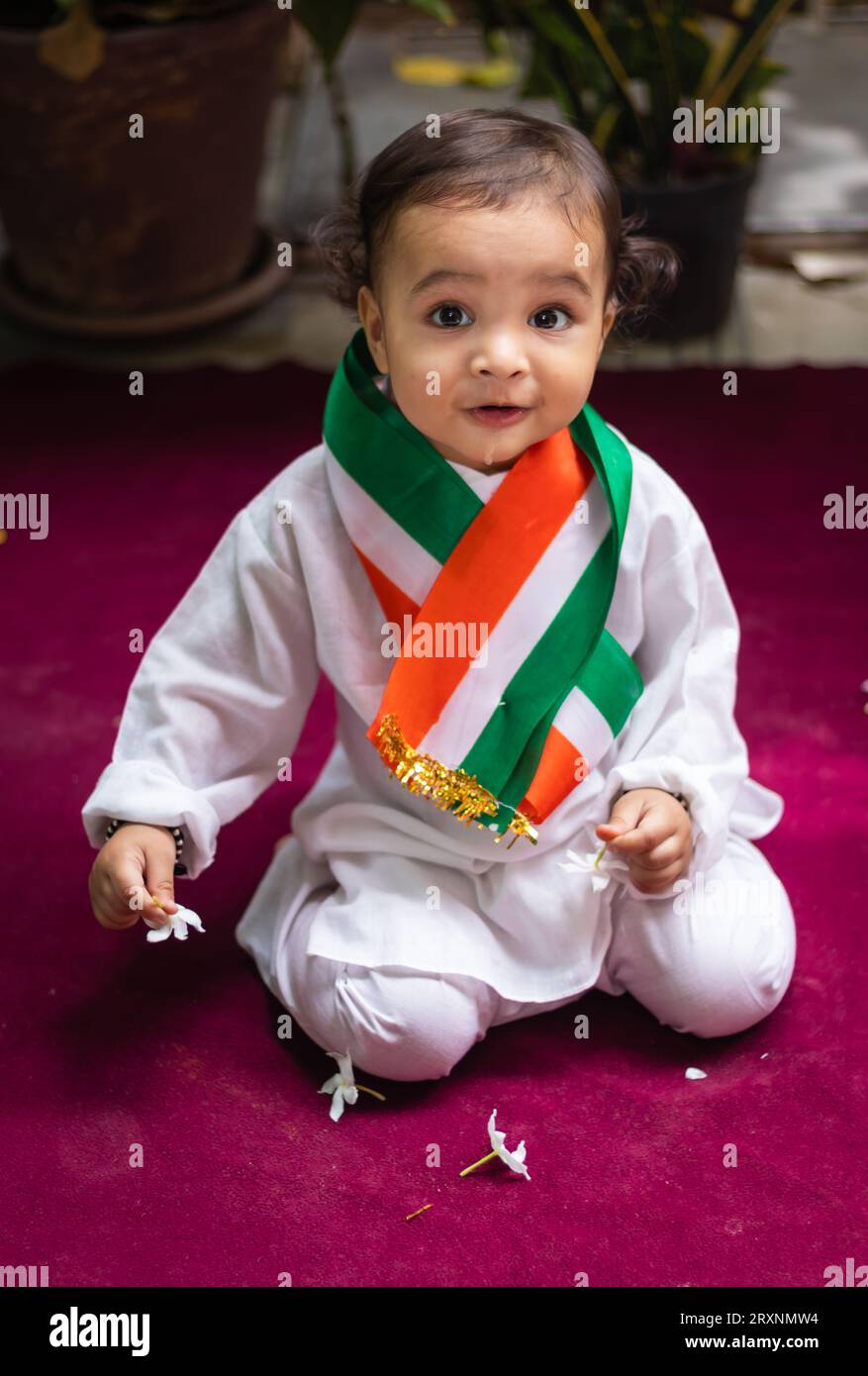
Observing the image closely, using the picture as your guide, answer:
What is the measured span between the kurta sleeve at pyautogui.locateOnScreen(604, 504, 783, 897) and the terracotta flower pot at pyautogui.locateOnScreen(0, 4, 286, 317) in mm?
1280

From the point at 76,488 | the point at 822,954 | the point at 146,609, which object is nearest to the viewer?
the point at 822,954

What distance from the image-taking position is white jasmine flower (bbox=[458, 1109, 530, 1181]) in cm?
109

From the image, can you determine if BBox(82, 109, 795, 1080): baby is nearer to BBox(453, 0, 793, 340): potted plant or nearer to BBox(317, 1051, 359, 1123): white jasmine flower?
BBox(317, 1051, 359, 1123): white jasmine flower

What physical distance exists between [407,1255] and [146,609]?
2.81 feet

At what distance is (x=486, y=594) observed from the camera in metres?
1.12

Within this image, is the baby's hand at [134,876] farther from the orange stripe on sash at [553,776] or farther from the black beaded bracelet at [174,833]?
the orange stripe on sash at [553,776]

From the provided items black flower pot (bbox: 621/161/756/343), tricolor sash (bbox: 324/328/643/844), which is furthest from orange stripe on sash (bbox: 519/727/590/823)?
black flower pot (bbox: 621/161/756/343)

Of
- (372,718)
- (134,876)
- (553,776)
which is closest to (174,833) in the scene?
(134,876)

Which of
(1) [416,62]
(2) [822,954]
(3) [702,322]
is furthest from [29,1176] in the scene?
(1) [416,62]

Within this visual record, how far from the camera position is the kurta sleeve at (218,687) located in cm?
113

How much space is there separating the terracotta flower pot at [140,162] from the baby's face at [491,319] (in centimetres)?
125

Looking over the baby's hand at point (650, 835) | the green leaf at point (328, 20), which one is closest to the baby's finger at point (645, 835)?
the baby's hand at point (650, 835)

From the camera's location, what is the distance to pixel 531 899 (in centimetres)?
115

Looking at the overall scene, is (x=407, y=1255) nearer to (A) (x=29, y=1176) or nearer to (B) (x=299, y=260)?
(A) (x=29, y=1176)
